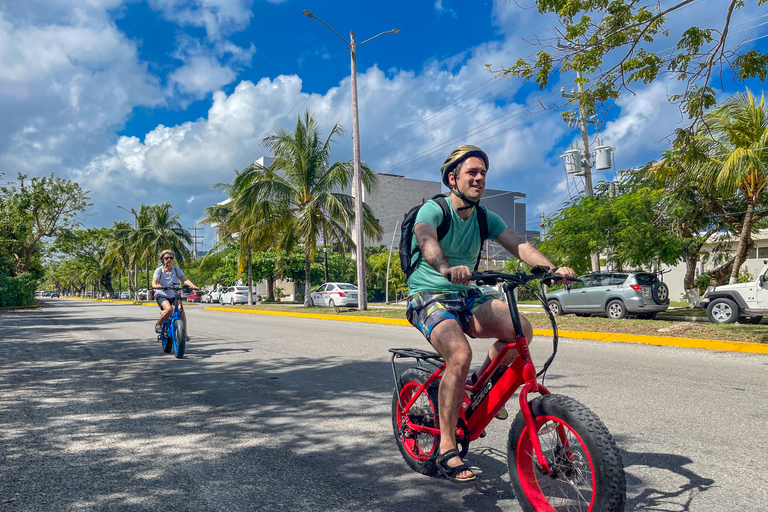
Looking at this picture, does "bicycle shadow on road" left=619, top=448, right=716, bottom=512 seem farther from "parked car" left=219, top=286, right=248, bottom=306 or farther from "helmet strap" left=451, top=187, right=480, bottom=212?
"parked car" left=219, top=286, right=248, bottom=306

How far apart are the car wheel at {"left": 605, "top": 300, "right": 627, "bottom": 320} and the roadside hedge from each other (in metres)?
34.7

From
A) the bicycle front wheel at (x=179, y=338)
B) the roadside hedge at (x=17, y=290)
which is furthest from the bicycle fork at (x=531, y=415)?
the roadside hedge at (x=17, y=290)

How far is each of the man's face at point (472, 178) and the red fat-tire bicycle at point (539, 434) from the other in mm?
521

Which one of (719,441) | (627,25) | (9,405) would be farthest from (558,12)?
(9,405)

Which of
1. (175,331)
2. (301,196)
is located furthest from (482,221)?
(301,196)

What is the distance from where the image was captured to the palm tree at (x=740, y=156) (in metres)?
13.3

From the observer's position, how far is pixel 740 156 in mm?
13148

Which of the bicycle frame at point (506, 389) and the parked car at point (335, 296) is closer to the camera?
the bicycle frame at point (506, 389)

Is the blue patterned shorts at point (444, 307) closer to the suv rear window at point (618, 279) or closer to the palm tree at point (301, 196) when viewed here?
the suv rear window at point (618, 279)

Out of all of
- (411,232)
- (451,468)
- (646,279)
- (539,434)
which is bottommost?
(451,468)

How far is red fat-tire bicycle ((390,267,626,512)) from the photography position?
7.50 feet

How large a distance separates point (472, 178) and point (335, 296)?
24.5 meters

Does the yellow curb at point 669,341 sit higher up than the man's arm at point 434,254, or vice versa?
the man's arm at point 434,254

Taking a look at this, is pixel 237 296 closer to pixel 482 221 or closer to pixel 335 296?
pixel 335 296
